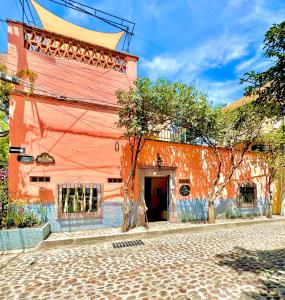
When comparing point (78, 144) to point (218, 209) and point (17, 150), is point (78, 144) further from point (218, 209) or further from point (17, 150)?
point (218, 209)

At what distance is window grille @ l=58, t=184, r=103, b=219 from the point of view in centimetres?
892

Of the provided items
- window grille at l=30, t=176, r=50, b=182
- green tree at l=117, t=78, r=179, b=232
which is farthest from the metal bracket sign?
green tree at l=117, t=78, r=179, b=232

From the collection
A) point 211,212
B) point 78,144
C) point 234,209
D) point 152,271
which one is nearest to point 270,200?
point 234,209

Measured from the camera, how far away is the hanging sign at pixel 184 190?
1122 cm

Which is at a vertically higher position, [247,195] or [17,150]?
[17,150]

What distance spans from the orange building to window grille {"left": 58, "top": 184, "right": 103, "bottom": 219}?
1.5 inches

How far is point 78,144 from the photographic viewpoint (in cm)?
935

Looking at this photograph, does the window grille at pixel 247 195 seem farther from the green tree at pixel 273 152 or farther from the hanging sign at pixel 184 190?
the hanging sign at pixel 184 190

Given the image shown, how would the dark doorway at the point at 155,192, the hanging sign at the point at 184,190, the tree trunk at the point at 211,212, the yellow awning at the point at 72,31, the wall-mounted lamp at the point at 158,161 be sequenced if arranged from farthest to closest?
the dark doorway at the point at 155,192
the hanging sign at the point at 184,190
the tree trunk at the point at 211,212
the wall-mounted lamp at the point at 158,161
the yellow awning at the point at 72,31

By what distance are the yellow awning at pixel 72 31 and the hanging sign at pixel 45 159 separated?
5438 mm

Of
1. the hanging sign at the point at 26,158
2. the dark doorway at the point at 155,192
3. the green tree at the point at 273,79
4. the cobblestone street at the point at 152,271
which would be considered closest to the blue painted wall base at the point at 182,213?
the cobblestone street at the point at 152,271

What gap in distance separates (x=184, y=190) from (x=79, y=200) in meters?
5.26

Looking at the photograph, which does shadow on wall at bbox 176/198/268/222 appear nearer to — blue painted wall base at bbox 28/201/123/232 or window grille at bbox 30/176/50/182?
blue painted wall base at bbox 28/201/123/232

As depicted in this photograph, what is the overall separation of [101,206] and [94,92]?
17.0 ft
